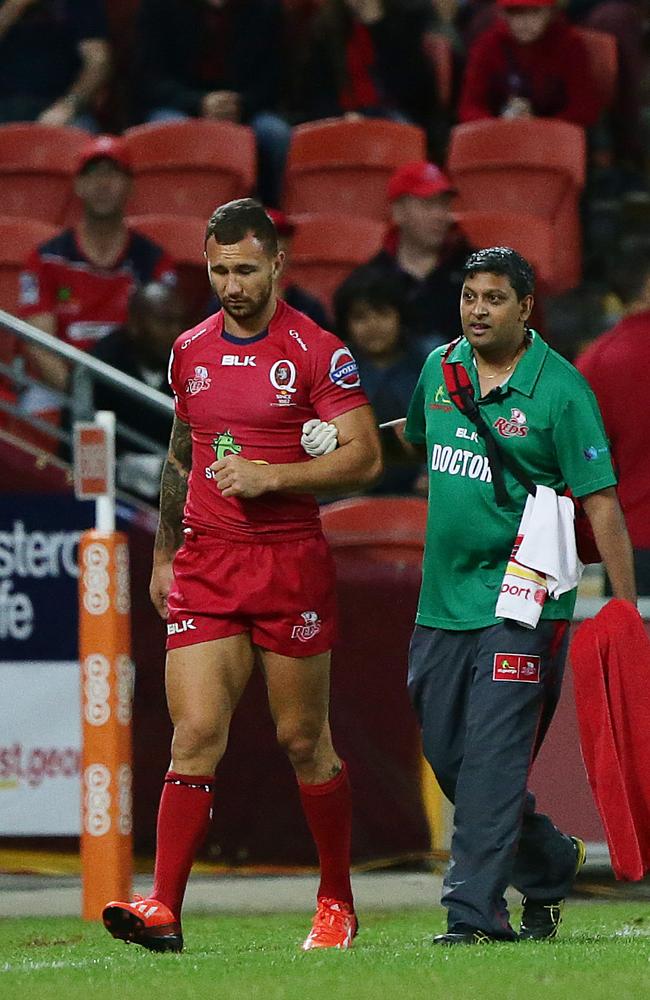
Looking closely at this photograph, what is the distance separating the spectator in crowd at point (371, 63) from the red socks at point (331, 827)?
7.82 metres

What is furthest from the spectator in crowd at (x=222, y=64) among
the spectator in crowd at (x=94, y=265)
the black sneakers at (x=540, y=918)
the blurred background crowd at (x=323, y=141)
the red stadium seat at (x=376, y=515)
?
the black sneakers at (x=540, y=918)

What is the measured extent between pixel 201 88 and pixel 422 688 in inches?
326

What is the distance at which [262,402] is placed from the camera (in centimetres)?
595

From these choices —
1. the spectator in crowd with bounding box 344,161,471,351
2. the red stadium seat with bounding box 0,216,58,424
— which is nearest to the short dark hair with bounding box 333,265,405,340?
the spectator in crowd with bounding box 344,161,471,351

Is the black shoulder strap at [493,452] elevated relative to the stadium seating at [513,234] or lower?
lower

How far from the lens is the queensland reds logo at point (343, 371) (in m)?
5.96

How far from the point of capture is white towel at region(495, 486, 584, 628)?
571cm

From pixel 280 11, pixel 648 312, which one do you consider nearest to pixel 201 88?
pixel 280 11

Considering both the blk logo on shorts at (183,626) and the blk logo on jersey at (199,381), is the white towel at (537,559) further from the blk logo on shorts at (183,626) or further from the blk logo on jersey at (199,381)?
the blk logo on jersey at (199,381)

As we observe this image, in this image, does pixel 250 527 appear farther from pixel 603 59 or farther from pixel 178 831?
pixel 603 59

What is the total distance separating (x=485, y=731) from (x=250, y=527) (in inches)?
35.4

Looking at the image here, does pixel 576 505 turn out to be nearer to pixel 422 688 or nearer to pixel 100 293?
pixel 422 688

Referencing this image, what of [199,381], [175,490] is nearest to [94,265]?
[175,490]

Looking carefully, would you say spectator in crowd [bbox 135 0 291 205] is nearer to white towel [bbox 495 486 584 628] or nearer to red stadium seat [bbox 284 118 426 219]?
red stadium seat [bbox 284 118 426 219]
